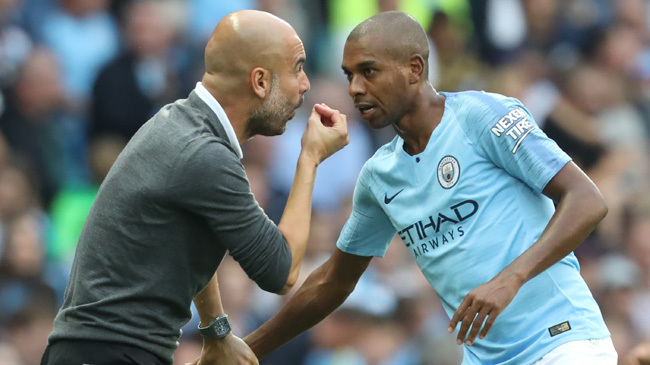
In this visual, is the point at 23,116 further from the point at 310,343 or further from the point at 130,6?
the point at 310,343

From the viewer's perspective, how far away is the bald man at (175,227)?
4.37m

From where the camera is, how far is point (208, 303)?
5188 millimetres

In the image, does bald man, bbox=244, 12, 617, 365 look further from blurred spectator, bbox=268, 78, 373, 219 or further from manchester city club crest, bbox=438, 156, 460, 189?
blurred spectator, bbox=268, 78, 373, 219

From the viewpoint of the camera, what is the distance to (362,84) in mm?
5207

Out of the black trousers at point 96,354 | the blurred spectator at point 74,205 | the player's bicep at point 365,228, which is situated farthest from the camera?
the blurred spectator at point 74,205

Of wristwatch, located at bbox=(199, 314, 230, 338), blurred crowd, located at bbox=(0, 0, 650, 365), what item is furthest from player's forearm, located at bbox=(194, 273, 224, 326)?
blurred crowd, located at bbox=(0, 0, 650, 365)

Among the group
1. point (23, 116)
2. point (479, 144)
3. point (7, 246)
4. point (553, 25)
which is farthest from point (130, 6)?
point (479, 144)

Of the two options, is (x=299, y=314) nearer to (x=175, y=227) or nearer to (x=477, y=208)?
(x=477, y=208)

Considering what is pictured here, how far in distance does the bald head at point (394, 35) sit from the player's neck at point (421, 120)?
0.67ft

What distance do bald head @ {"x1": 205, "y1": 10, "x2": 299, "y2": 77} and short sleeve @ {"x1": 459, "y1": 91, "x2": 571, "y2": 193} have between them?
93cm

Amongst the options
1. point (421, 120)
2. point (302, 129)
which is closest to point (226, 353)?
point (421, 120)

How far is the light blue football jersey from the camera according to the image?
482 cm

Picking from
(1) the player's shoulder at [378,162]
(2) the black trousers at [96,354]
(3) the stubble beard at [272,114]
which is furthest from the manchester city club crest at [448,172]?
(2) the black trousers at [96,354]

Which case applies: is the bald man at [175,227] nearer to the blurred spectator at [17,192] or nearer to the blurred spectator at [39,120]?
the blurred spectator at [17,192]
